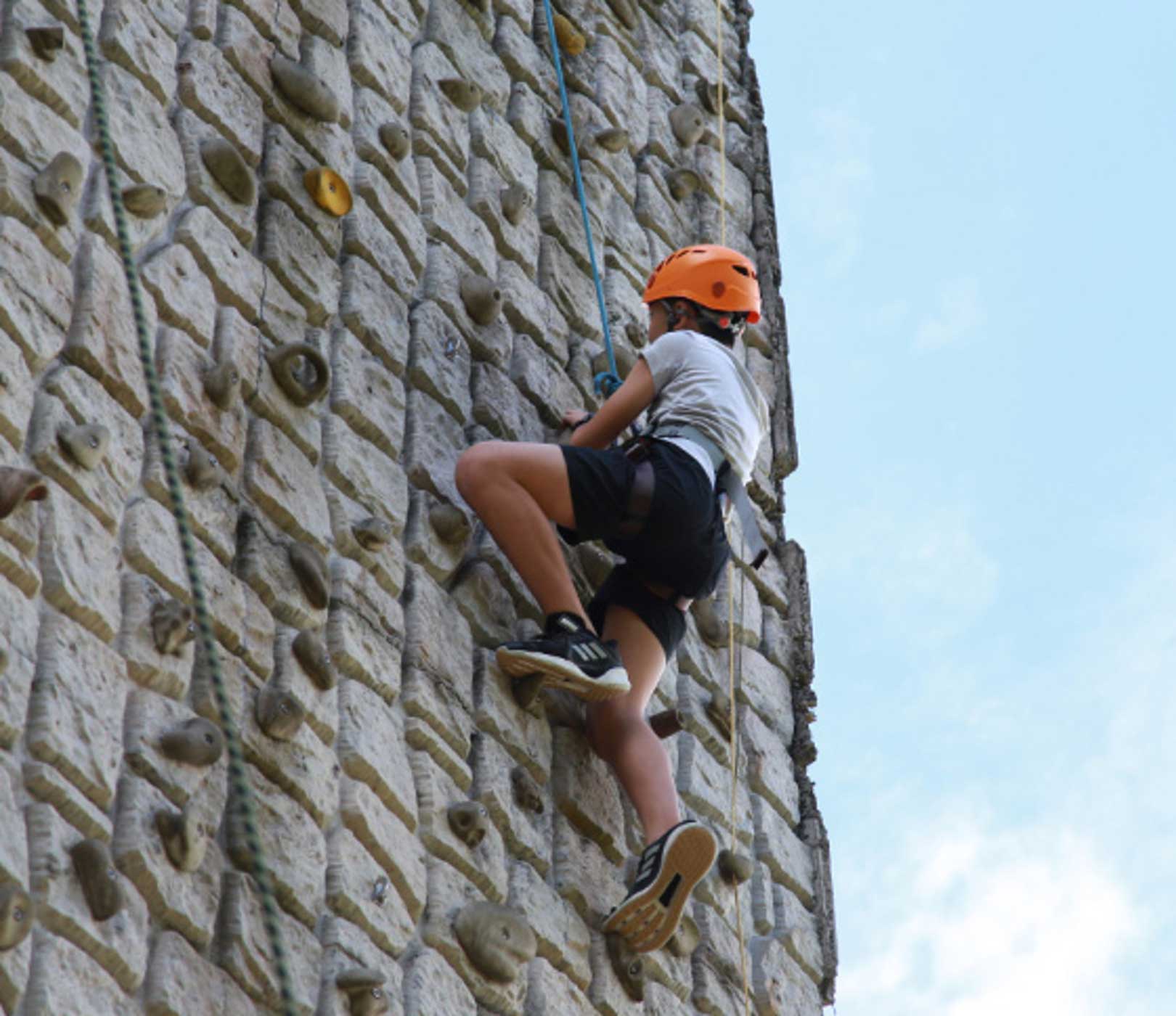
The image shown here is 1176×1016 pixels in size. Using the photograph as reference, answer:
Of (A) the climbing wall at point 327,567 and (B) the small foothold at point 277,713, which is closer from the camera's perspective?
(A) the climbing wall at point 327,567

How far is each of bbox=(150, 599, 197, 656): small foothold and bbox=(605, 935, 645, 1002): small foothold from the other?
1181mm

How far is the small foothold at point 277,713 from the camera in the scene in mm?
3670

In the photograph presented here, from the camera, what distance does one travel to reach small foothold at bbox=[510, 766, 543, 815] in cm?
428

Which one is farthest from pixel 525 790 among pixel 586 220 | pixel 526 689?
pixel 586 220

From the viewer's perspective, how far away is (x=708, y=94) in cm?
652

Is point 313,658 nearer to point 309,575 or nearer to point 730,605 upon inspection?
point 309,575

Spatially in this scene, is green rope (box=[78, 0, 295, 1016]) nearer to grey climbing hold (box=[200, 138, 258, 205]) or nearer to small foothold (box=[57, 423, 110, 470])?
small foothold (box=[57, 423, 110, 470])

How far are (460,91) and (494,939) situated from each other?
2090 millimetres

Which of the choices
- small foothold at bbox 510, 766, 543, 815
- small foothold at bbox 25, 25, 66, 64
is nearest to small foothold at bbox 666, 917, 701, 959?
small foothold at bbox 510, 766, 543, 815

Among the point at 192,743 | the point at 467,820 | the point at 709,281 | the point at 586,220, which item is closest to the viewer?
the point at 192,743

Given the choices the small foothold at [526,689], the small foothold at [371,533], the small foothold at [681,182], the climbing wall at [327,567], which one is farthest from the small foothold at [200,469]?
the small foothold at [681,182]

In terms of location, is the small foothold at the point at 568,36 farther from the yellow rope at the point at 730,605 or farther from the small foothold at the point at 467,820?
the small foothold at the point at 467,820

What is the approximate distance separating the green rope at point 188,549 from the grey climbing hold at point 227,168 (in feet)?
0.95

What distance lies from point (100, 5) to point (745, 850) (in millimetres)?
2254
